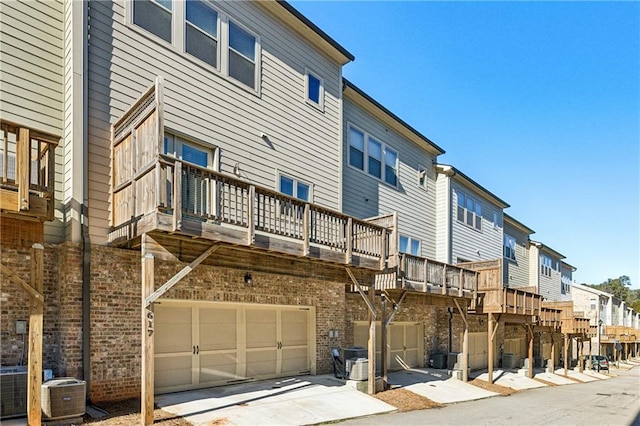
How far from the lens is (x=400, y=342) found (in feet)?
59.6

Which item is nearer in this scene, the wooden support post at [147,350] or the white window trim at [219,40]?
the wooden support post at [147,350]

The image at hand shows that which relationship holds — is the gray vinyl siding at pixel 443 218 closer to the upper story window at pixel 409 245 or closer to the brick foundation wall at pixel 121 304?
the upper story window at pixel 409 245

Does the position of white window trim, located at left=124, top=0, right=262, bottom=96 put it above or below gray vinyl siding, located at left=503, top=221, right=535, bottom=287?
above

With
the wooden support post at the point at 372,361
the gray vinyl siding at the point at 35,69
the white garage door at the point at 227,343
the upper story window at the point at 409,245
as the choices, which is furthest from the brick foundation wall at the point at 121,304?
the upper story window at the point at 409,245

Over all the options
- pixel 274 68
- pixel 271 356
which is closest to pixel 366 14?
pixel 274 68

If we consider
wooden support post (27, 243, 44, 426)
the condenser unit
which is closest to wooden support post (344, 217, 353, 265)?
the condenser unit

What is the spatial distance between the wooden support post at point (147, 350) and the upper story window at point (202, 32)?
18.5ft

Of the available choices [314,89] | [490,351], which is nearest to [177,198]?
[314,89]

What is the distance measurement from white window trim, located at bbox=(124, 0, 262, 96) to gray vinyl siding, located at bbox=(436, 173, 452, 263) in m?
12.6

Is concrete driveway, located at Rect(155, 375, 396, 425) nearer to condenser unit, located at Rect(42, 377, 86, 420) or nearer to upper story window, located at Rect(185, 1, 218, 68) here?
condenser unit, located at Rect(42, 377, 86, 420)

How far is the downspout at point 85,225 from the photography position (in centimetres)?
818

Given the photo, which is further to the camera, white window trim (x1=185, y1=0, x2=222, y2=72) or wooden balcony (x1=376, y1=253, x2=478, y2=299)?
wooden balcony (x1=376, y1=253, x2=478, y2=299)

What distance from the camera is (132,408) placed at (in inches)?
320

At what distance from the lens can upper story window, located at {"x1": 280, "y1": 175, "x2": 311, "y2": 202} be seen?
12887 mm
